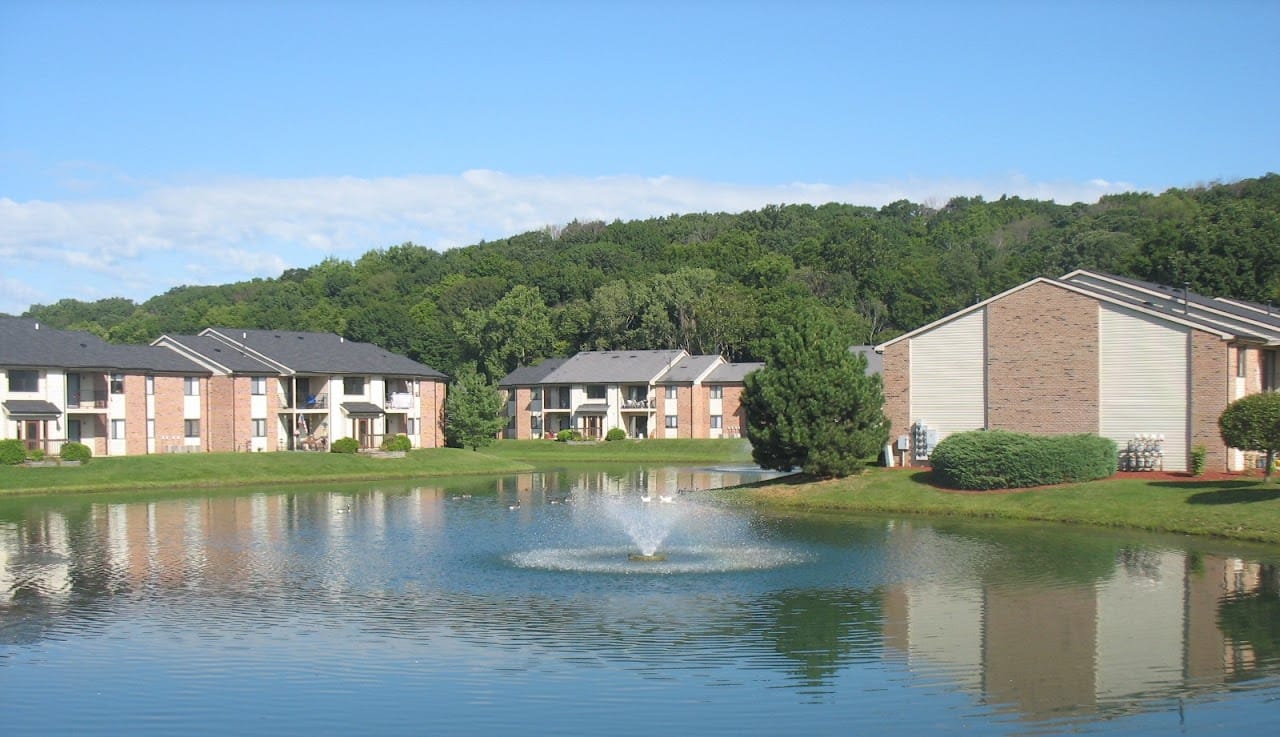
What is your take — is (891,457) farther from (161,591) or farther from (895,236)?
(895,236)

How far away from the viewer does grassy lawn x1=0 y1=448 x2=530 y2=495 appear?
192ft

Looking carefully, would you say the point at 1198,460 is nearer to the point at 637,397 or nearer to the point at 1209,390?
the point at 1209,390

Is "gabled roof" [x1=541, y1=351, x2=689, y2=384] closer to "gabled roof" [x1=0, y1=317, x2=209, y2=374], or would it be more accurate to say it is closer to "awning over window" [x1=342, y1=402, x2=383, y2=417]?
"awning over window" [x1=342, y1=402, x2=383, y2=417]

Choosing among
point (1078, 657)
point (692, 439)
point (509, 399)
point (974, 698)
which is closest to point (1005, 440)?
point (1078, 657)

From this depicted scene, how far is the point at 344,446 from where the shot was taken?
247 feet

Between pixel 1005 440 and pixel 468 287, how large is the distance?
103965 mm

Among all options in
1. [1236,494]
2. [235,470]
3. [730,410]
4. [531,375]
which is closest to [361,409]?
[235,470]

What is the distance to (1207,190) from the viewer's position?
137000 mm

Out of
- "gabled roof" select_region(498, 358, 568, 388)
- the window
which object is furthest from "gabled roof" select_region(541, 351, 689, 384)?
the window

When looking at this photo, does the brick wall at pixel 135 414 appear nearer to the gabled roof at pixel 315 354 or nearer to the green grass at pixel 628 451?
the gabled roof at pixel 315 354

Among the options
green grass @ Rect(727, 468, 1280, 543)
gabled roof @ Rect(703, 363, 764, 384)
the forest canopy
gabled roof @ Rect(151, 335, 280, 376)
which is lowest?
green grass @ Rect(727, 468, 1280, 543)

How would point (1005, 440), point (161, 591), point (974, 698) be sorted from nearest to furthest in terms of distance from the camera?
point (974, 698), point (161, 591), point (1005, 440)

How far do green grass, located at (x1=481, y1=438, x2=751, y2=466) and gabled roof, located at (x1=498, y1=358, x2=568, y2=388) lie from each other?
12800 mm

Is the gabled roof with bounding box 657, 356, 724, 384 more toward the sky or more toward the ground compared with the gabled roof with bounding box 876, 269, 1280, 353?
more toward the ground
